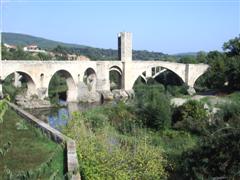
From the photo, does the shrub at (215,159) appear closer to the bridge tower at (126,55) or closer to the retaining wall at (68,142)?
the retaining wall at (68,142)

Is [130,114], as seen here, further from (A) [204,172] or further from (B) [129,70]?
(B) [129,70]

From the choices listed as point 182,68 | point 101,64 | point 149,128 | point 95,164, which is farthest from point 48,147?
point 182,68

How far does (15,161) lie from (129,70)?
36.2m

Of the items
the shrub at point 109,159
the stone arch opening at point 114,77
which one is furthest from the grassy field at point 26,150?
the stone arch opening at point 114,77

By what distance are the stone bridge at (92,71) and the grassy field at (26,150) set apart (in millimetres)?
19899

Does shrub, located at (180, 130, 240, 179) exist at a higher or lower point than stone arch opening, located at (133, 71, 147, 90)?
higher

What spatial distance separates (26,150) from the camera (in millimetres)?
7594

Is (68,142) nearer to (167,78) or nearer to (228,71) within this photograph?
(228,71)

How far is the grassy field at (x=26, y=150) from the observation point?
21.0 feet

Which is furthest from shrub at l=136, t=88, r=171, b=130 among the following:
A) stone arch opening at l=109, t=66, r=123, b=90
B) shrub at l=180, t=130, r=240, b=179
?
stone arch opening at l=109, t=66, r=123, b=90

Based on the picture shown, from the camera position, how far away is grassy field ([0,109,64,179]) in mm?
6410

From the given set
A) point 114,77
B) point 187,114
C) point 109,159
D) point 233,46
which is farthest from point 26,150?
point 114,77

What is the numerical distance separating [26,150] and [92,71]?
110ft

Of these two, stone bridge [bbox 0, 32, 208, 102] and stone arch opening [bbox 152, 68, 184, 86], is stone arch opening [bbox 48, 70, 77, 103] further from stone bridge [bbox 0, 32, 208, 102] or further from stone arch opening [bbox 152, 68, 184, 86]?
stone arch opening [bbox 152, 68, 184, 86]
